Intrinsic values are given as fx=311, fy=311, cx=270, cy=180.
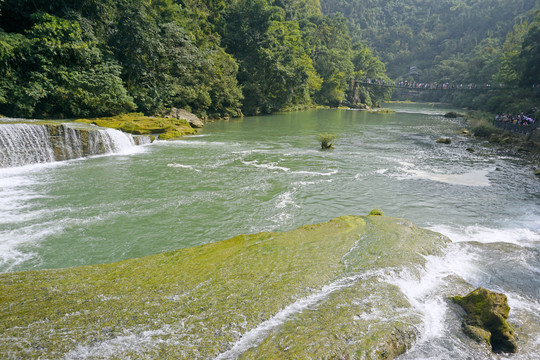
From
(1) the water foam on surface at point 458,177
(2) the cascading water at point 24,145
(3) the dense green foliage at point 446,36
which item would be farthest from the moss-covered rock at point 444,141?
(2) the cascading water at point 24,145

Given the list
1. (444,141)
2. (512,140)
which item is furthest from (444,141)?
(512,140)

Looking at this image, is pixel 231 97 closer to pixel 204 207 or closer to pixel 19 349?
pixel 204 207

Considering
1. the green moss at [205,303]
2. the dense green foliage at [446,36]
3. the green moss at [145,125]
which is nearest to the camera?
the green moss at [205,303]

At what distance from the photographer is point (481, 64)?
73.1m

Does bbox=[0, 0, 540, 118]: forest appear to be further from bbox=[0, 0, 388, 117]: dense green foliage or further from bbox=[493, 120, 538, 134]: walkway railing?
bbox=[493, 120, 538, 134]: walkway railing

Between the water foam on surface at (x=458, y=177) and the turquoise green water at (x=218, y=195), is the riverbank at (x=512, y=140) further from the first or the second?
the water foam on surface at (x=458, y=177)

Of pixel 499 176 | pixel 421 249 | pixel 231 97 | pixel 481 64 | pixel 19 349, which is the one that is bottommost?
pixel 499 176

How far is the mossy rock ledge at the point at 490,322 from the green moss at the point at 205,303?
28.3 inches

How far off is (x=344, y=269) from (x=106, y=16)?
2980cm

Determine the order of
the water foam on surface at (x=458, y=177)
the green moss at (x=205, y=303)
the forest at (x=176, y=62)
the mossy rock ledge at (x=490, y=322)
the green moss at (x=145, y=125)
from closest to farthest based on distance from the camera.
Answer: the green moss at (x=205, y=303) → the mossy rock ledge at (x=490, y=322) → the water foam on surface at (x=458, y=177) → the green moss at (x=145, y=125) → the forest at (x=176, y=62)

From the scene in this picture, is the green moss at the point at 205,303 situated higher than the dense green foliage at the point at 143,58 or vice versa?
the dense green foliage at the point at 143,58

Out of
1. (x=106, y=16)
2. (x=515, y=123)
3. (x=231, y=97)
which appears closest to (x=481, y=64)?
(x=515, y=123)

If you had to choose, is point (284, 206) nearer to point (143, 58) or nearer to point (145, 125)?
point (145, 125)

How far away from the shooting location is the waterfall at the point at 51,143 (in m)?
13.1
